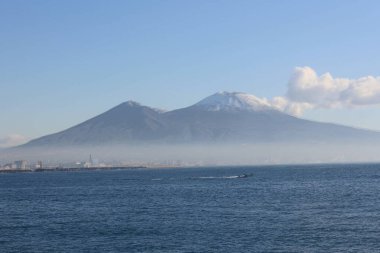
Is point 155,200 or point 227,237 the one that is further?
point 155,200

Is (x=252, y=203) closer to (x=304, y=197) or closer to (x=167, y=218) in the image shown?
A: (x=304, y=197)

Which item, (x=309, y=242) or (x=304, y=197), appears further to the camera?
(x=304, y=197)

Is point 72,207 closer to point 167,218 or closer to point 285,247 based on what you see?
point 167,218

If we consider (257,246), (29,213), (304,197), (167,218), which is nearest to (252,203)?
(304,197)

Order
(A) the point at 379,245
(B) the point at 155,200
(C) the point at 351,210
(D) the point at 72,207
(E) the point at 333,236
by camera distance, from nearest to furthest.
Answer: (A) the point at 379,245 < (E) the point at 333,236 < (C) the point at 351,210 < (D) the point at 72,207 < (B) the point at 155,200

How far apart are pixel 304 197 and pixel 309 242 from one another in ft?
136

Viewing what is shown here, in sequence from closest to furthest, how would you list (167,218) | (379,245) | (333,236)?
(379,245)
(333,236)
(167,218)

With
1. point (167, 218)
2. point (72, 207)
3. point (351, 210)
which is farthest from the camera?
point (72, 207)

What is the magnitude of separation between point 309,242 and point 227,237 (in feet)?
22.5

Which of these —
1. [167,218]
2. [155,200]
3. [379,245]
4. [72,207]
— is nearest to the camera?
[379,245]

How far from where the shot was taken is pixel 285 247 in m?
44.7

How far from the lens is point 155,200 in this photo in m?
86.9

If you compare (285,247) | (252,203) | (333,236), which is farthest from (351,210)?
(285,247)

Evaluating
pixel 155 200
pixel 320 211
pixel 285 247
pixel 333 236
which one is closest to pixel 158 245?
pixel 285 247
